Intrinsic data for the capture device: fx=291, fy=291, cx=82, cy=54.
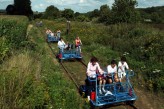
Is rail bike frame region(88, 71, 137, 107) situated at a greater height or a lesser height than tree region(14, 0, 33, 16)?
lesser

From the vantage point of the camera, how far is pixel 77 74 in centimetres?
1773

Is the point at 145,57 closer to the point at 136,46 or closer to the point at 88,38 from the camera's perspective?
the point at 136,46

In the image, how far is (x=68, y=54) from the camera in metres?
21.7

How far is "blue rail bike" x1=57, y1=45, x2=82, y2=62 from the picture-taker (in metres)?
21.4

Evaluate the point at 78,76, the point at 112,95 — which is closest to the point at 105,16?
the point at 78,76

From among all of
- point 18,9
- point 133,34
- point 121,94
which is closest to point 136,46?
point 133,34

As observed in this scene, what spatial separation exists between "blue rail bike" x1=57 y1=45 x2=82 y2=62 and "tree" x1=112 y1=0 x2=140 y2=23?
2000 centimetres

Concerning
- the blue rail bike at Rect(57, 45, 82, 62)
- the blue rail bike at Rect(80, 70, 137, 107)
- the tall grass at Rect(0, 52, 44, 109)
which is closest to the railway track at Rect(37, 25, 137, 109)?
the blue rail bike at Rect(80, 70, 137, 107)

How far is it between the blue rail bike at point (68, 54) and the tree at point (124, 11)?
2000cm

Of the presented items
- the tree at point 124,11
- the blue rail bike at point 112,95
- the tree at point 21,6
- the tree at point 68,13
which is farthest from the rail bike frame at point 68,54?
the tree at point 68,13

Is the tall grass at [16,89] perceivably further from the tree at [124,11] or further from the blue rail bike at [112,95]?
the tree at [124,11]

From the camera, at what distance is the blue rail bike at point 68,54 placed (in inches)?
842

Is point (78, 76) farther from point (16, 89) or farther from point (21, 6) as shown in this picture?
point (21, 6)

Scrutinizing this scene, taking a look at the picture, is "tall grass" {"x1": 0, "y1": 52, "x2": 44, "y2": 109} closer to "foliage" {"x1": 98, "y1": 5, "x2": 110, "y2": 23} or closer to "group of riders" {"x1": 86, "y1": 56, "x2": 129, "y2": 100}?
"group of riders" {"x1": 86, "y1": 56, "x2": 129, "y2": 100}
